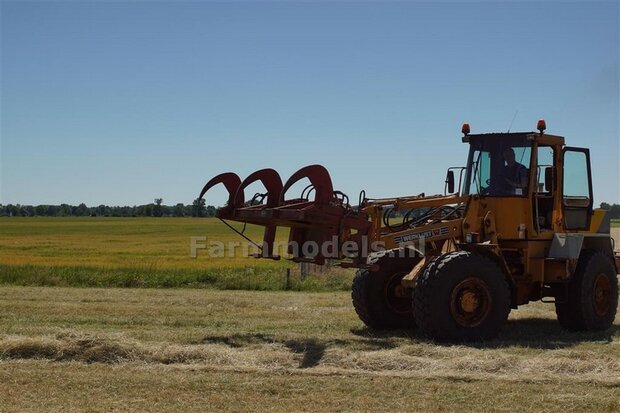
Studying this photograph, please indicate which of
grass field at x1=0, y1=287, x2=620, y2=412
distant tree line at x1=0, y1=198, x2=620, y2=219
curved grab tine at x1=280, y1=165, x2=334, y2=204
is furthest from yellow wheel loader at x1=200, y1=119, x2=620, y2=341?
distant tree line at x1=0, y1=198, x2=620, y2=219

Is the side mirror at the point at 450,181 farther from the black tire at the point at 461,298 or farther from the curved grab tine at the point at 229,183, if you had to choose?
the curved grab tine at the point at 229,183

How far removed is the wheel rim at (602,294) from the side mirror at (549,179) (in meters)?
1.61

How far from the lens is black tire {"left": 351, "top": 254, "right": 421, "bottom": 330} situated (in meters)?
12.1

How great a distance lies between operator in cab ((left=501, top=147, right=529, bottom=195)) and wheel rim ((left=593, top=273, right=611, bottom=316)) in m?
1.99

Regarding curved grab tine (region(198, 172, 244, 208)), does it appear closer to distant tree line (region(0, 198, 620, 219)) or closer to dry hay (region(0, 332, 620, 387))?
dry hay (region(0, 332, 620, 387))

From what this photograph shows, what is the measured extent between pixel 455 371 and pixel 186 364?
2833 millimetres

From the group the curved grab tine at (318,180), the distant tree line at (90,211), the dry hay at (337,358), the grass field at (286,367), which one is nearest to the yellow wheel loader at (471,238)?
the curved grab tine at (318,180)

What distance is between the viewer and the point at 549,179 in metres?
11.8

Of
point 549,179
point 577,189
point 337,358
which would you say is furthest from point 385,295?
point 577,189

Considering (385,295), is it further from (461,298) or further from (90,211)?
(90,211)

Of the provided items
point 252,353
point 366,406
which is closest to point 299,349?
point 252,353

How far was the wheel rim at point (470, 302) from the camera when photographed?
10.8 m

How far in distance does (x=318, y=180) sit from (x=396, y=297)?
2.82 m

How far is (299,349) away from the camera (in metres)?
9.84
